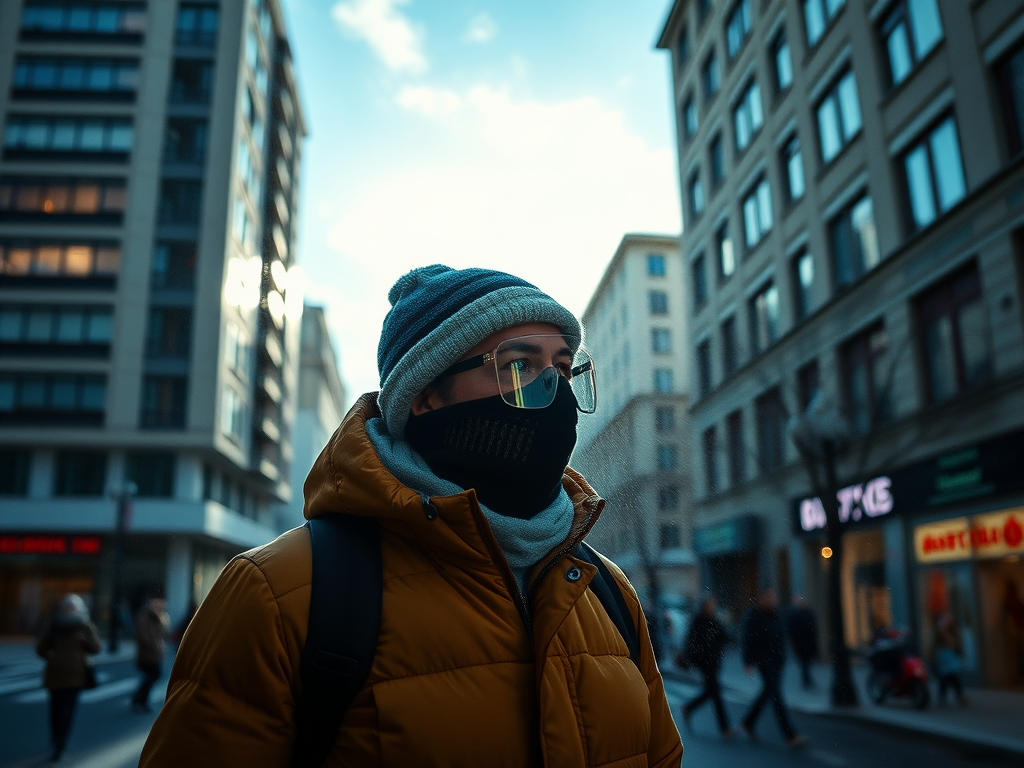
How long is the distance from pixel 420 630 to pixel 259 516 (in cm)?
4040

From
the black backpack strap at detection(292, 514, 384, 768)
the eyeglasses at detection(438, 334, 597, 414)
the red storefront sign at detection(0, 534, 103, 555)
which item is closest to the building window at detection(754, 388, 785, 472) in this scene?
the eyeglasses at detection(438, 334, 597, 414)

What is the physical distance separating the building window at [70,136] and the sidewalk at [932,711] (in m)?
26.4

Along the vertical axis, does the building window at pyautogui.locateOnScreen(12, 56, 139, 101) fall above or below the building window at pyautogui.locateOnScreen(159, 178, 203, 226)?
above

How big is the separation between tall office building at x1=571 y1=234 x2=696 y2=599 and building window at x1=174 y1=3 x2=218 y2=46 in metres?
29.4

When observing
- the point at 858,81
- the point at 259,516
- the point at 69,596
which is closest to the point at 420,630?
the point at 69,596

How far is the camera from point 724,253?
15180 mm

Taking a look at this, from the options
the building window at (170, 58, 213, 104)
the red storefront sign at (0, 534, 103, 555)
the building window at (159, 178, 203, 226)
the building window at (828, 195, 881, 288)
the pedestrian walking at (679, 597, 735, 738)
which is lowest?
the pedestrian walking at (679, 597, 735, 738)

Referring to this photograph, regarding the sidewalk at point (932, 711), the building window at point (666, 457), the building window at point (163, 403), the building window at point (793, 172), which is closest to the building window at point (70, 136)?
the building window at point (163, 403)

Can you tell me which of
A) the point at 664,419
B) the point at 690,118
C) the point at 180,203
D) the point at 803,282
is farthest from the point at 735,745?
the point at 180,203

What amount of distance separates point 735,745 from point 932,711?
13.7ft

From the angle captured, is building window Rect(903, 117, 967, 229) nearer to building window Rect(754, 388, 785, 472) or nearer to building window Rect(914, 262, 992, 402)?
building window Rect(914, 262, 992, 402)

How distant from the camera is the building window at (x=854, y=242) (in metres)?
13.1

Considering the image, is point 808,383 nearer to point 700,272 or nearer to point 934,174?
point 700,272

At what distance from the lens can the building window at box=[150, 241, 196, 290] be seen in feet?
86.4
